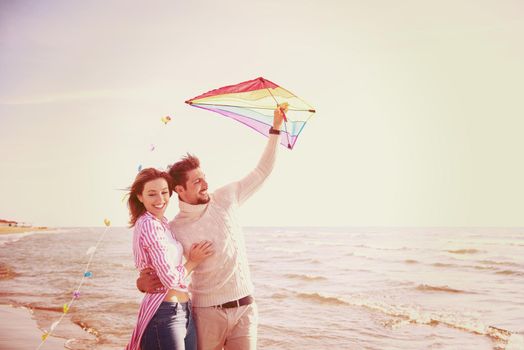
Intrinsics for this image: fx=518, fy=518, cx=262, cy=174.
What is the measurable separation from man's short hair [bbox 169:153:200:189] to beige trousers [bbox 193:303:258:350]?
541 mm

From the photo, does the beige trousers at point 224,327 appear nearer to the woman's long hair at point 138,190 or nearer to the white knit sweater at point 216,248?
the white knit sweater at point 216,248

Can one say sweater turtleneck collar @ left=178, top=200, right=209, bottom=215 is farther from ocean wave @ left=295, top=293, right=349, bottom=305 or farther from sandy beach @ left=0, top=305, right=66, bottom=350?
ocean wave @ left=295, top=293, right=349, bottom=305

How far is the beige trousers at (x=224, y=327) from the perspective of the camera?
214cm

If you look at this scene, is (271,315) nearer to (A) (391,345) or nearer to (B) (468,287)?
(A) (391,345)

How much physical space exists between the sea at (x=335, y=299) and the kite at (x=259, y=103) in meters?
1.90

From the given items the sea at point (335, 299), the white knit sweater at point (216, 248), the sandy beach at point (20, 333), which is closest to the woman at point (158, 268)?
the white knit sweater at point (216, 248)

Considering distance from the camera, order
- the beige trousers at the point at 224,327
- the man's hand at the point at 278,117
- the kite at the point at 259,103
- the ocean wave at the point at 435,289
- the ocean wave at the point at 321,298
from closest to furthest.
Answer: the beige trousers at the point at 224,327, the man's hand at the point at 278,117, the kite at the point at 259,103, the ocean wave at the point at 321,298, the ocean wave at the point at 435,289

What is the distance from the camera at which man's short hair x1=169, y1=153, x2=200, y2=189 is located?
2186mm

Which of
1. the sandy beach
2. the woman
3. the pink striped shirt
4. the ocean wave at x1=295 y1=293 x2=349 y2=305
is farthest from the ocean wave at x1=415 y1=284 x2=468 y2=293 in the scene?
the pink striped shirt

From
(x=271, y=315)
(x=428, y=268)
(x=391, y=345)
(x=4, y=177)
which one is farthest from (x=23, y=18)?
(x=428, y=268)

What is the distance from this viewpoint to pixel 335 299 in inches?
341

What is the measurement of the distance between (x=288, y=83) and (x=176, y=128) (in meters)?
4.79

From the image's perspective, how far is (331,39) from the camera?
14.6 meters

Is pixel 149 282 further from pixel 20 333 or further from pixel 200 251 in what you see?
pixel 20 333
